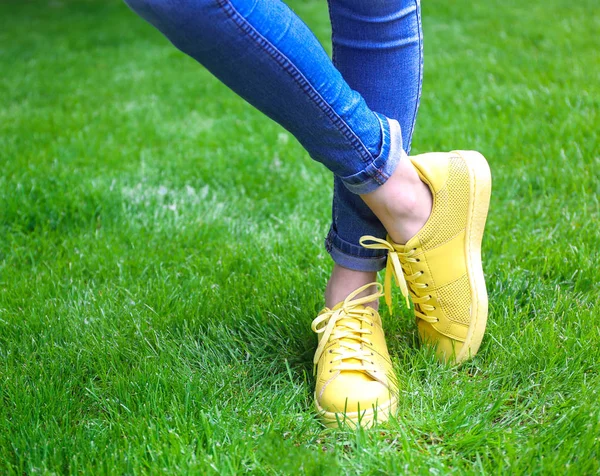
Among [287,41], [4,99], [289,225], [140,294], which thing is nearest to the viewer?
[287,41]

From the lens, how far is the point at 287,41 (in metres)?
0.96

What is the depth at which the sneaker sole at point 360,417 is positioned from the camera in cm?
111

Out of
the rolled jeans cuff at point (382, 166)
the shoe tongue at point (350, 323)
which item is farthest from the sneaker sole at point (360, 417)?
the rolled jeans cuff at point (382, 166)

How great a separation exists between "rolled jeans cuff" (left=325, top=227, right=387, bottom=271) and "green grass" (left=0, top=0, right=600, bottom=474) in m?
0.20

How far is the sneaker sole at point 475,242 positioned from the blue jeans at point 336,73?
15cm

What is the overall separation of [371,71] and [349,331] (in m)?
0.52

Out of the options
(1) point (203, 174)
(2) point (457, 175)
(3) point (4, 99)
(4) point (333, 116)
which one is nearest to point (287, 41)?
(4) point (333, 116)

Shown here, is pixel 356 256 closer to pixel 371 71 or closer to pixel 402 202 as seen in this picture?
pixel 402 202

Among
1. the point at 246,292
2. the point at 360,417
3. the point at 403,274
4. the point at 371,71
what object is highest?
the point at 371,71

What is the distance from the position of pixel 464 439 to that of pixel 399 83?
0.67 m

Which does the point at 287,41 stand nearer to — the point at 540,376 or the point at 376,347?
the point at 376,347

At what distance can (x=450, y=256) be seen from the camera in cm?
127

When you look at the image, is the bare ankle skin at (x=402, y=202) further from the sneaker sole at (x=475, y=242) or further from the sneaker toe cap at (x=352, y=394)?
the sneaker toe cap at (x=352, y=394)

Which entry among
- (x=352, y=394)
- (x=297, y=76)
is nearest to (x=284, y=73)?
(x=297, y=76)
